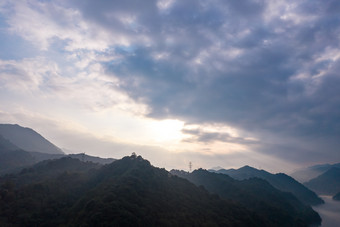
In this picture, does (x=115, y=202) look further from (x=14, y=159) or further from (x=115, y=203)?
A: (x=14, y=159)

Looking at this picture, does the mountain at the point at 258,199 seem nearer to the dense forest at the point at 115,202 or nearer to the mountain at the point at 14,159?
the dense forest at the point at 115,202

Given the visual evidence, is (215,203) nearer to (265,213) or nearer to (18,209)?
(265,213)

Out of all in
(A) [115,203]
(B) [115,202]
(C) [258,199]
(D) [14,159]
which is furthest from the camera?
(D) [14,159]

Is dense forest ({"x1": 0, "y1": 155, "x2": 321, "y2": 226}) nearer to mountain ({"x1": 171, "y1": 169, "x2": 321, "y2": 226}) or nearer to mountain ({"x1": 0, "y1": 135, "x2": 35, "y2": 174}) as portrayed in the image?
mountain ({"x1": 171, "y1": 169, "x2": 321, "y2": 226})

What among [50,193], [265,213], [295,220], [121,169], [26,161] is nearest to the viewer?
[50,193]

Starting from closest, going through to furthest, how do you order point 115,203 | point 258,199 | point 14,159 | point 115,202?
Answer: point 115,203 → point 115,202 → point 258,199 → point 14,159

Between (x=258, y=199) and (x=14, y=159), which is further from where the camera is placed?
(x=14, y=159)

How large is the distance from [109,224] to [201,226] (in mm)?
31088

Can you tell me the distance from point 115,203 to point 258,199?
114 m

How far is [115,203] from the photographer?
61.4 metres

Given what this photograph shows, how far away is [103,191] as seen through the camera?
72750mm

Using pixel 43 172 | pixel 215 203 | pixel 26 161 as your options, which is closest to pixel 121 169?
pixel 43 172

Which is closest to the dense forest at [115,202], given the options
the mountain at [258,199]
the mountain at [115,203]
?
the mountain at [115,203]

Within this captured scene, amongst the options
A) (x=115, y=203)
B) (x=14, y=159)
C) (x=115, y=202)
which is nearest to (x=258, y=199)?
(x=115, y=202)
